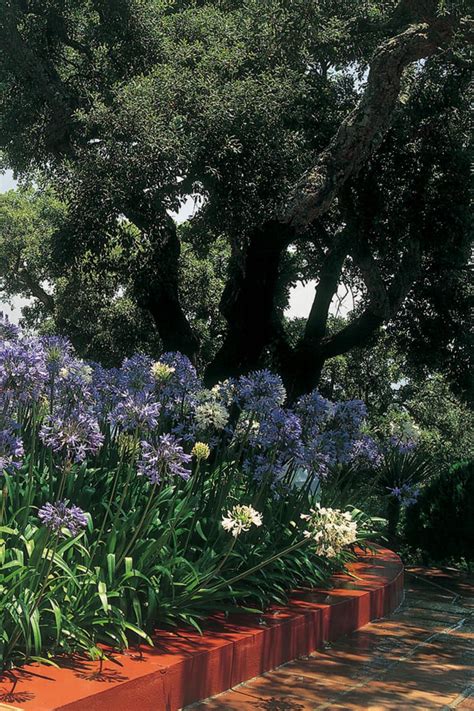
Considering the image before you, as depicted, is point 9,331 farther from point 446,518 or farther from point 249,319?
point 249,319

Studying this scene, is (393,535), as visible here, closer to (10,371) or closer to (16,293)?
(10,371)

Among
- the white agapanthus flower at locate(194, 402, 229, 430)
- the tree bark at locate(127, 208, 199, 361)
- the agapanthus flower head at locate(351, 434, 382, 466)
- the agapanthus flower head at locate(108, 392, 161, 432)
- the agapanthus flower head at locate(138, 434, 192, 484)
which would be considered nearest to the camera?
the agapanthus flower head at locate(138, 434, 192, 484)

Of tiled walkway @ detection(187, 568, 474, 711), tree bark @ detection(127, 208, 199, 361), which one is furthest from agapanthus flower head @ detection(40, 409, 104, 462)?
tree bark @ detection(127, 208, 199, 361)

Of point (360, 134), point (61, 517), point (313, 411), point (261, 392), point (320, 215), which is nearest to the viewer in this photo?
point (61, 517)

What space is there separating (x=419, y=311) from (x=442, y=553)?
7727 millimetres

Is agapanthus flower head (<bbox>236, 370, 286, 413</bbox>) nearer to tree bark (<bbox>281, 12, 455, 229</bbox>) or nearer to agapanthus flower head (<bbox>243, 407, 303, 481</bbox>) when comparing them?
agapanthus flower head (<bbox>243, 407, 303, 481</bbox>)

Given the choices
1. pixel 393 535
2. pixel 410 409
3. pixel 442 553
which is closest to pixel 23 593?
pixel 442 553

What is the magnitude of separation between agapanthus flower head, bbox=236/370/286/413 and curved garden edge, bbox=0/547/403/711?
4.30 feet

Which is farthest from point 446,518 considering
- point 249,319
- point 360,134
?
point 360,134

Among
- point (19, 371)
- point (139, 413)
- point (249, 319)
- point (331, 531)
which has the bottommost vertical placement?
point (331, 531)

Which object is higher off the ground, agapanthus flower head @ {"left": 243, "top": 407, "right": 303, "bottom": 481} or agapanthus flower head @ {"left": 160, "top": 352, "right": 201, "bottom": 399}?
agapanthus flower head @ {"left": 160, "top": 352, "right": 201, "bottom": 399}

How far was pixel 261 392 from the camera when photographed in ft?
19.5

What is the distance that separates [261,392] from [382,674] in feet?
6.58

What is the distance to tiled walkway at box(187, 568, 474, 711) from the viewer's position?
4.34 metres
